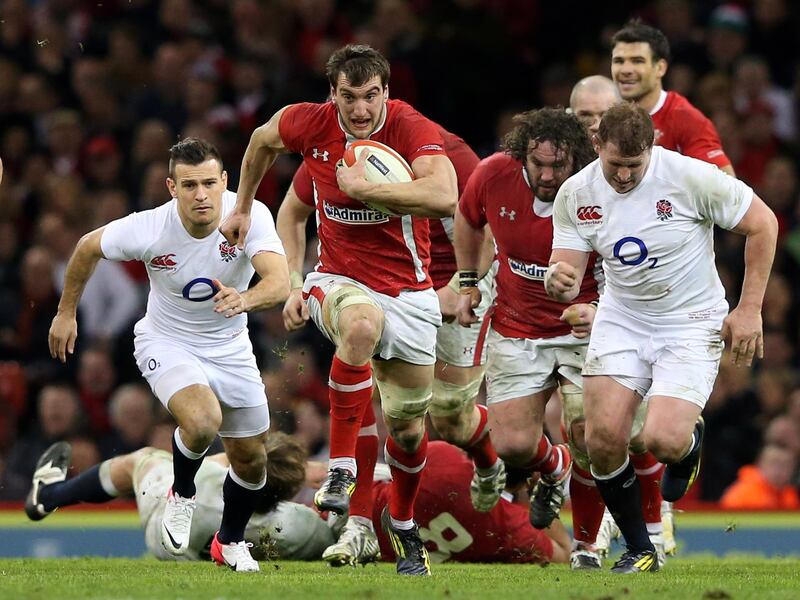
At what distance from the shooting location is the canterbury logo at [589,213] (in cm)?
801

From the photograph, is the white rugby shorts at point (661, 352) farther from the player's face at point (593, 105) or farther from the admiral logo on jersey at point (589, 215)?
the player's face at point (593, 105)

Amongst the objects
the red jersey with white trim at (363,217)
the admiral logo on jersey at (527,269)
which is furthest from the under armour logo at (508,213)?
the red jersey with white trim at (363,217)

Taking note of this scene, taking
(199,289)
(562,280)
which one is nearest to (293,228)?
(199,289)

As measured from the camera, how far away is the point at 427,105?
15047 millimetres

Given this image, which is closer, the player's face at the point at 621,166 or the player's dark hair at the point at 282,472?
the player's face at the point at 621,166

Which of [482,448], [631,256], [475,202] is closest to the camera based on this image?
[631,256]

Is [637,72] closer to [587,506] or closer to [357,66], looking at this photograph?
[357,66]

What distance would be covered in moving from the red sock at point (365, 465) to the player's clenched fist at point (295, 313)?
62cm

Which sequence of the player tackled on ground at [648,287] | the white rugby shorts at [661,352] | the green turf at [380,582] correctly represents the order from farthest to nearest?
Result: the white rugby shorts at [661,352], the player tackled on ground at [648,287], the green turf at [380,582]

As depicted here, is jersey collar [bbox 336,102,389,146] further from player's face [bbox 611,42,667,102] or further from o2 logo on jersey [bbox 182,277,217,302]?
player's face [bbox 611,42,667,102]

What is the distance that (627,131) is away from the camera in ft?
25.4

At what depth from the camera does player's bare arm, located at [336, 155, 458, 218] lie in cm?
799

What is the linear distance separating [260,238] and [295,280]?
63cm

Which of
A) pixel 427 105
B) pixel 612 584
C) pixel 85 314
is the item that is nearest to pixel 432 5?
pixel 427 105
